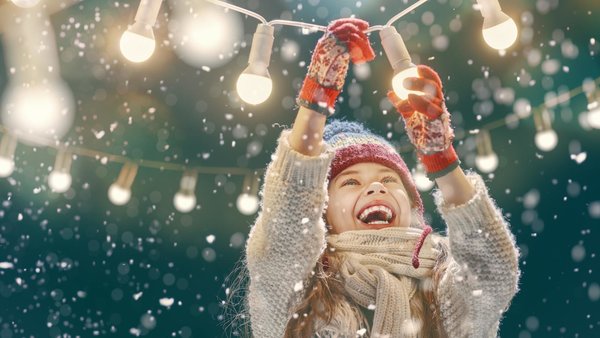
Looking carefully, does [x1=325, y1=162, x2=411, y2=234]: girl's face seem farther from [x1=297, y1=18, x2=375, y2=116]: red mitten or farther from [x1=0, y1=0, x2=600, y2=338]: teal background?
[x1=0, y1=0, x2=600, y2=338]: teal background

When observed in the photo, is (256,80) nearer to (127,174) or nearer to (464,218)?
(464,218)

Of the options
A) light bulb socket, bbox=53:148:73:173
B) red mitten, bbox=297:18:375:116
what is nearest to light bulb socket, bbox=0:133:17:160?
light bulb socket, bbox=53:148:73:173

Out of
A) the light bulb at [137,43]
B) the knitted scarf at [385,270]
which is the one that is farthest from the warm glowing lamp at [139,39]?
the knitted scarf at [385,270]

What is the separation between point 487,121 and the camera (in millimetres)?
3502

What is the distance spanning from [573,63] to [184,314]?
8.56 feet

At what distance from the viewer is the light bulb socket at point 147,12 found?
1.91m

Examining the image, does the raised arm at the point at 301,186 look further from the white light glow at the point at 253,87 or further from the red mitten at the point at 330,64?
the white light glow at the point at 253,87

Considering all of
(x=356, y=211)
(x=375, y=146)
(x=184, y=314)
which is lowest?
(x=184, y=314)

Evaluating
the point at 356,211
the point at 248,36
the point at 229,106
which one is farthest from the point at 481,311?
the point at 229,106

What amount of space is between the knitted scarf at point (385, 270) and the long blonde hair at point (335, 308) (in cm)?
2

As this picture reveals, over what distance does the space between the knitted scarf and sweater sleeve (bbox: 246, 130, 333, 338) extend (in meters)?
0.13

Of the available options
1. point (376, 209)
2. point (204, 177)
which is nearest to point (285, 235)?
point (376, 209)

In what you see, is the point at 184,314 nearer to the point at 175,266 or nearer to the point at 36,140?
the point at 175,266

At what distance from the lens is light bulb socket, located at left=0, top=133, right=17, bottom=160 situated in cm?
309
